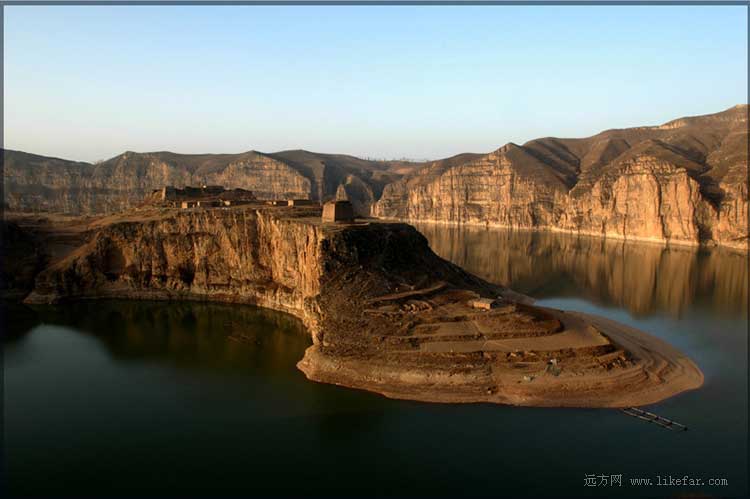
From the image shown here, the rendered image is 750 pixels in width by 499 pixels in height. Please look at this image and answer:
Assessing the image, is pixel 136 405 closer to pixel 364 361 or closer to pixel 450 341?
pixel 364 361

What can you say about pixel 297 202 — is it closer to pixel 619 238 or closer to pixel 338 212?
pixel 338 212

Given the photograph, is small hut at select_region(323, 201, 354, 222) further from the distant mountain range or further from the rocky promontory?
the distant mountain range

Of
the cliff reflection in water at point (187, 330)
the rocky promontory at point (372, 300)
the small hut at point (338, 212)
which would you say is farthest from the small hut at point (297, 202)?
the cliff reflection in water at point (187, 330)

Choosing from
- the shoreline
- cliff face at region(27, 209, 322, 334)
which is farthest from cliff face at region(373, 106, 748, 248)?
cliff face at region(27, 209, 322, 334)

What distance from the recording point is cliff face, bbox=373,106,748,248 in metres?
128

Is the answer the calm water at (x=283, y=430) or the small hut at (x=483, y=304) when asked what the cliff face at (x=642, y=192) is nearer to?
the calm water at (x=283, y=430)

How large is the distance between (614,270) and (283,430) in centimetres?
7715

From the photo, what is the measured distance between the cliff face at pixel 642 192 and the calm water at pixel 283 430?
85.5m

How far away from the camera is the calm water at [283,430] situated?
27.8 metres

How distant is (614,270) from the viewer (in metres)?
91.9

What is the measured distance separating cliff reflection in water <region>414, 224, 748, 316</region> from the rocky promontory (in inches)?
586

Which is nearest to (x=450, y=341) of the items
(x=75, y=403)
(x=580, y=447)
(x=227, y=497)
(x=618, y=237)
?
→ (x=580, y=447)

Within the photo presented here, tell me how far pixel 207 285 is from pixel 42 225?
38336 millimetres

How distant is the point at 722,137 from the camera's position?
179 meters
